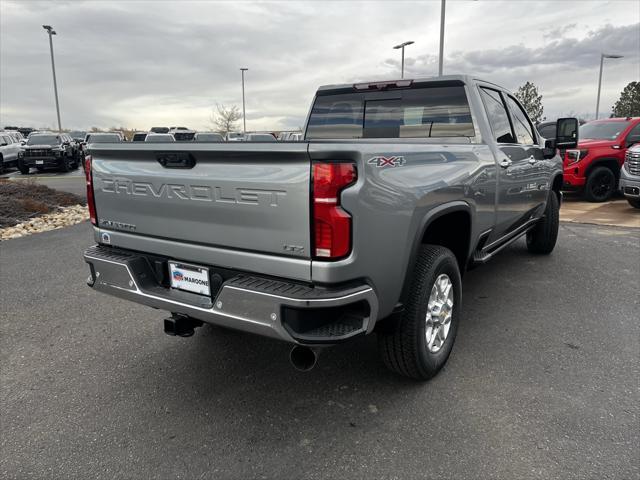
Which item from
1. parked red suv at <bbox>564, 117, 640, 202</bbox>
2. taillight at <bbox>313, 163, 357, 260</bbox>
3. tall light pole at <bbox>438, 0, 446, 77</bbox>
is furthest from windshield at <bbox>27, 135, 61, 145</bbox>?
taillight at <bbox>313, 163, 357, 260</bbox>

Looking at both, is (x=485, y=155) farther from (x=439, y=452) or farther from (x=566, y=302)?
(x=439, y=452)

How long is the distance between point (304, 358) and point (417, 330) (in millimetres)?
709

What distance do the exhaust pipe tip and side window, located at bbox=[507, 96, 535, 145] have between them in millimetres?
3276

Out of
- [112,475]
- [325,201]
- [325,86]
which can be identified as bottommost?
[112,475]

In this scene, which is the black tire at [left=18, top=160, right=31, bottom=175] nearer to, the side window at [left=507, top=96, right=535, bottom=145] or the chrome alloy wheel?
the side window at [left=507, top=96, right=535, bottom=145]

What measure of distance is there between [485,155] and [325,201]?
200 centimetres

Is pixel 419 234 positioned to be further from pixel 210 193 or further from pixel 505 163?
pixel 505 163

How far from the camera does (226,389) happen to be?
3.12m

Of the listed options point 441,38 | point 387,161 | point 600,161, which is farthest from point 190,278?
point 441,38

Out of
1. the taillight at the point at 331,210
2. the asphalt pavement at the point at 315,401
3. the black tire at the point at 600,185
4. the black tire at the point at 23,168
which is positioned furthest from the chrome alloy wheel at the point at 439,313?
the black tire at the point at 23,168

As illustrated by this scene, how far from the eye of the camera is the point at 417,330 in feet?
9.34

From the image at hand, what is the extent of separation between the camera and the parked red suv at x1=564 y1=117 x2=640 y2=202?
10.8 m

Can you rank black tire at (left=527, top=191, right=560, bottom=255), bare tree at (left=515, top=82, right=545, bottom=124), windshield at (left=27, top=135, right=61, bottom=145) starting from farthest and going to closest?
bare tree at (left=515, top=82, right=545, bottom=124)
windshield at (left=27, top=135, right=61, bottom=145)
black tire at (left=527, top=191, right=560, bottom=255)

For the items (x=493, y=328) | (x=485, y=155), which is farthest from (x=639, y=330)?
(x=485, y=155)
